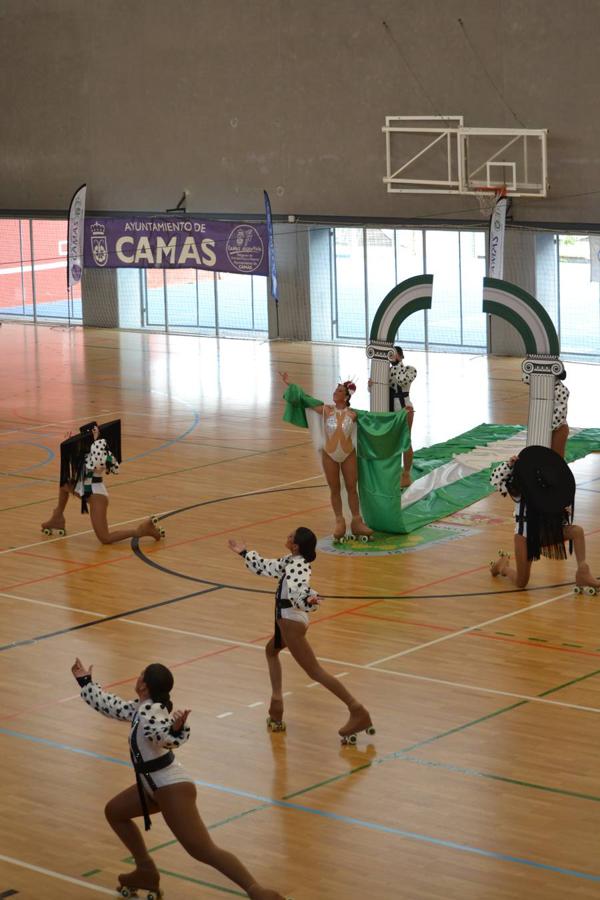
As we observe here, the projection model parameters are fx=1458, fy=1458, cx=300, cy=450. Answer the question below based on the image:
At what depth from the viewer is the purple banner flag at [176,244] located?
36938mm

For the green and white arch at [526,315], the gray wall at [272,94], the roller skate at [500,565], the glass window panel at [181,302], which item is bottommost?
the roller skate at [500,565]

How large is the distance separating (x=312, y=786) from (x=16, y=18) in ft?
117

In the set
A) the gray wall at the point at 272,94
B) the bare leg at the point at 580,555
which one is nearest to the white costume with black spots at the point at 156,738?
the bare leg at the point at 580,555

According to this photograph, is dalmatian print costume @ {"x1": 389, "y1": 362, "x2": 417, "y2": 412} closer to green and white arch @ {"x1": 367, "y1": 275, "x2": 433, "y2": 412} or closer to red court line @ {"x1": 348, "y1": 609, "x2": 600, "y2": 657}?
green and white arch @ {"x1": 367, "y1": 275, "x2": 433, "y2": 412}

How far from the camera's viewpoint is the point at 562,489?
15.1 m

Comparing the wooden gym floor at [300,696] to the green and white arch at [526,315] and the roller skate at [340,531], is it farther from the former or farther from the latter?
the green and white arch at [526,315]

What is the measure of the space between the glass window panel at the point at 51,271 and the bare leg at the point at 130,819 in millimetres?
35085

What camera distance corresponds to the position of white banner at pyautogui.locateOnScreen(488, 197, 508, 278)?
3178cm

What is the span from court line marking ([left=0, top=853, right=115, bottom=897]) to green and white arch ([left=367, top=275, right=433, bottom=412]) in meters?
11.0

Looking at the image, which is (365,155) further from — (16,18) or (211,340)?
(16,18)

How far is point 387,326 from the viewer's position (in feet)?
65.0

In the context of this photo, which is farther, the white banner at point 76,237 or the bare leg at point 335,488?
the white banner at point 76,237

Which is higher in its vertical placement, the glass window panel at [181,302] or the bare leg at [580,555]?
the glass window panel at [181,302]

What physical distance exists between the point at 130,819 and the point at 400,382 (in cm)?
1266
